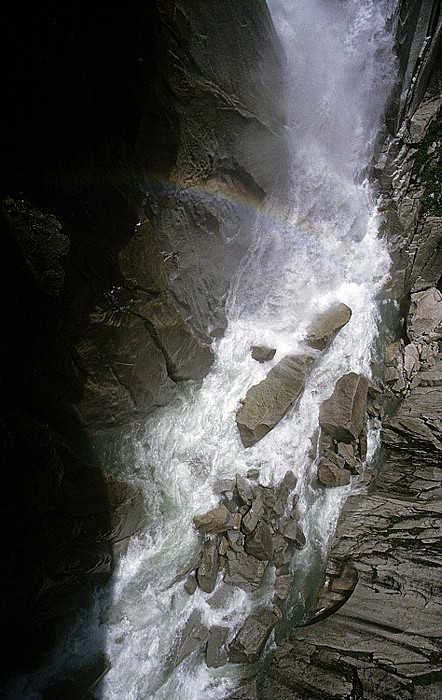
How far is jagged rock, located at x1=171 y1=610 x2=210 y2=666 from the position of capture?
6508 millimetres

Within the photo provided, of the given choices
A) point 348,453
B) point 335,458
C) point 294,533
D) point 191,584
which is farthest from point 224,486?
point 348,453

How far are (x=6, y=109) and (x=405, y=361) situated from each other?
7.65 m

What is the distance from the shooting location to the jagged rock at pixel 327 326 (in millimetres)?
8438

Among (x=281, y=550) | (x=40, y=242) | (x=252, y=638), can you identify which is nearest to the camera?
(x=40, y=242)

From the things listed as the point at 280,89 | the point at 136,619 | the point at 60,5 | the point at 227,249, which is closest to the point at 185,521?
the point at 136,619

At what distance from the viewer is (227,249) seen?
7602 mm

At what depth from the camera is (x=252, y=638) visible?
21.6ft

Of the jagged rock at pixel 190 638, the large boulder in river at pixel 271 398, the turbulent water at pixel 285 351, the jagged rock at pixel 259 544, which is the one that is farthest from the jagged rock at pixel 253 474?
the jagged rock at pixel 190 638

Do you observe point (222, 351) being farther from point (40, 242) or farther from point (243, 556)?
point (40, 242)

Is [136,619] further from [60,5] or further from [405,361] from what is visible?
[60,5]

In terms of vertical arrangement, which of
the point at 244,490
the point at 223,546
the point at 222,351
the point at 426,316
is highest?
the point at 426,316

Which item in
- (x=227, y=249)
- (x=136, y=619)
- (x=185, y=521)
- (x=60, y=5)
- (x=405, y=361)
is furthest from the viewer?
(x=405, y=361)

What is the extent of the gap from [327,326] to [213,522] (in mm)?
4297

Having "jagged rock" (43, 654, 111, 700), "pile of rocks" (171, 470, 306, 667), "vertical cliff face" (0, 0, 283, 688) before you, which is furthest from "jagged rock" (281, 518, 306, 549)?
"jagged rock" (43, 654, 111, 700)
